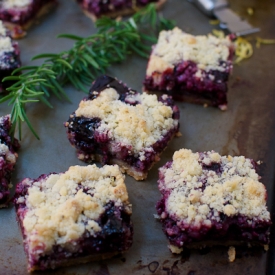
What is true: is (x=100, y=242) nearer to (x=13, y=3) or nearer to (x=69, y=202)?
(x=69, y=202)

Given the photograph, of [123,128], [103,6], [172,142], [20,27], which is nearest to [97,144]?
[123,128]

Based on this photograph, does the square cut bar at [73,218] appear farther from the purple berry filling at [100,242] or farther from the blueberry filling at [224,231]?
the blueberry filling at [224,231]

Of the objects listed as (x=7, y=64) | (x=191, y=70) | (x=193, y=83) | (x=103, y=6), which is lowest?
(x=193, y=83)

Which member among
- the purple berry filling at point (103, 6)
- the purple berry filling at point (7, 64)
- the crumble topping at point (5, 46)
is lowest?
the purple berry filling at point (103, 6)

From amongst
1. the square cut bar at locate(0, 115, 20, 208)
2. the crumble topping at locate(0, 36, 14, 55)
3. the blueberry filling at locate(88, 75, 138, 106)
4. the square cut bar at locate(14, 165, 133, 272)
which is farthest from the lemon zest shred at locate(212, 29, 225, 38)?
the square cut bar at locate(0, 115, 20, 208)

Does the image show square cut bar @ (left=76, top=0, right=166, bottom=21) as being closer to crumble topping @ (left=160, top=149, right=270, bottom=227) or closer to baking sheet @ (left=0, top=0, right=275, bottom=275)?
baking sheet @ (left=0, top=0, right=275, bottom=275)

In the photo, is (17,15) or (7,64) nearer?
(7,64)

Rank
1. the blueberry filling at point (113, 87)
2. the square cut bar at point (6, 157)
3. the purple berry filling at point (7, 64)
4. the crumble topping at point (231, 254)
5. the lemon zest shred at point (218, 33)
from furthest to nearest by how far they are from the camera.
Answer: the lemon zest shred at point (218, 33)
the purple berry filling at point (7, 64)
the blueberry filling at point (113, 87)
the square cut bar at point (6, 157)
the crumble topping at point (231, 254)

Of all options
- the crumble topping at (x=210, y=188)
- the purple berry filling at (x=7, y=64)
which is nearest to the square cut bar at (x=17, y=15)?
the purple berry filling at (x=7, y=64)
